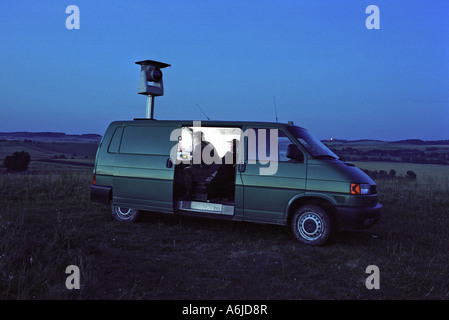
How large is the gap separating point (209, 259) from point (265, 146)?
2.43 m

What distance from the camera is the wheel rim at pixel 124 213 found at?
9023 millimetres

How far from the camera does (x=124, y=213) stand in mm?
9094

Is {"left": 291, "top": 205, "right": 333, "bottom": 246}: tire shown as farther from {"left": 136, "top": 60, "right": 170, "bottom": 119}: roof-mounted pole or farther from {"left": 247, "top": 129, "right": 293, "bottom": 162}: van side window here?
{"left": 136, "top": 60, "right": 170, "bottom": 119}: roof-mounted pole

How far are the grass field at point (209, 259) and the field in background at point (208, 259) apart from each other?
0.01 meters

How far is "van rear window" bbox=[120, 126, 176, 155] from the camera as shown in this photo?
334 inches

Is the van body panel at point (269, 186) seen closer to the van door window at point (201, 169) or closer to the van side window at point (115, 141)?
the van door window at point (201, 169)

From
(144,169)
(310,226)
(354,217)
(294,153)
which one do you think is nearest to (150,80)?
(144,169)

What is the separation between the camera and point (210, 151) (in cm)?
892

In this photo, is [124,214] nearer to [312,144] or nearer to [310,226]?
[310,226]

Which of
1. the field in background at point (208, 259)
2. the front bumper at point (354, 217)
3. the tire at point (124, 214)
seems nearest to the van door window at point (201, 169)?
the field in background at point (208, 259)

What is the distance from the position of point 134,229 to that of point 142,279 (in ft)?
10.8

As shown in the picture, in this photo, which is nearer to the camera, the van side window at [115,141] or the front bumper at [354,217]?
the front bumper at [354,217]
